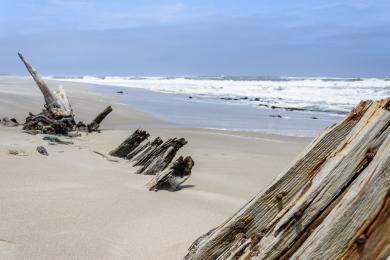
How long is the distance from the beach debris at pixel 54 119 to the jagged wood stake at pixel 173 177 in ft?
17.8

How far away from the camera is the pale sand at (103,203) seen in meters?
3.83

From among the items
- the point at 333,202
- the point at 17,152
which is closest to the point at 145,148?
the point at 17,152

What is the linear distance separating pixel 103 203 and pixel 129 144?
415 centimetres

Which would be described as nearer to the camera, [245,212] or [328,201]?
[328,201]

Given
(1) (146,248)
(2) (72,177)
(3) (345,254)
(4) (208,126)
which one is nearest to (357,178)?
(3) (345,254)

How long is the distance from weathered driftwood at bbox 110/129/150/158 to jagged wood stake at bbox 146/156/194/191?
2.83 meters

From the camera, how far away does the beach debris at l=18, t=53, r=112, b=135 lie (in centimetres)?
1139

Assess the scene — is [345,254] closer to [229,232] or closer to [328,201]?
[328,201]

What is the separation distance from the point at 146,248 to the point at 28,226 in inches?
39.0

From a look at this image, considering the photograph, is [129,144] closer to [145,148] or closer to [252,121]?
[145,148]

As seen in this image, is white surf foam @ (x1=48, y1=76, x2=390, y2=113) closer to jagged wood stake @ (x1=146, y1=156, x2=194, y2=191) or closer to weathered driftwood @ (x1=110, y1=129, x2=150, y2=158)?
weathered driftwood @ (x1=110, y1=129, x2=150, y2=158)

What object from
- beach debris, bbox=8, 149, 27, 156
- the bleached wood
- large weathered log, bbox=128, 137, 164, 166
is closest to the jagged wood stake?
large weathered log, bbox=128, 137, 164, 166

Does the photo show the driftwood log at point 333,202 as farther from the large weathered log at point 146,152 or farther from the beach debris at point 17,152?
the large weathered log at point 146,152

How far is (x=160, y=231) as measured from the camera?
4.43 m
